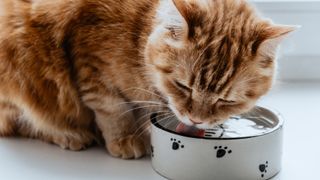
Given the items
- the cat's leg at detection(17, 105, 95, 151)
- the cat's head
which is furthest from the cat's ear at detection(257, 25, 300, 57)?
the cat's leg at detection(17, 105, 95, 151)

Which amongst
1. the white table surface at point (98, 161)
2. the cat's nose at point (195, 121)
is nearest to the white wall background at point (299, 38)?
the white table surface at point (98, 161)

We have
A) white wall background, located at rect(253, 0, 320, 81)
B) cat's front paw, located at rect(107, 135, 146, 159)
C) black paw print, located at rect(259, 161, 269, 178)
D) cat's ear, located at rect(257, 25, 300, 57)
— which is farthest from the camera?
white wall background, located at rect(253, 0, 320, 81)

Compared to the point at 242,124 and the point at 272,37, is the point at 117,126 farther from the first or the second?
the point at 272,37

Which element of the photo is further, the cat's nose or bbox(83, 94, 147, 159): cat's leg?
bbox(83, 94, 147, 159): cat's leg

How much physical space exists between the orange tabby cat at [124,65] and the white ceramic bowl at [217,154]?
54 mm

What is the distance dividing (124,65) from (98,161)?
9.6 inches

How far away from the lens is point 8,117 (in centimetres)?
155

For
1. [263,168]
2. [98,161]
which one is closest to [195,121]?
[263,168]

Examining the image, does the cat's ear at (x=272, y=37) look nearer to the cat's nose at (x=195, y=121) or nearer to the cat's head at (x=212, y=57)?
the cat's head at (x=212, y=57)

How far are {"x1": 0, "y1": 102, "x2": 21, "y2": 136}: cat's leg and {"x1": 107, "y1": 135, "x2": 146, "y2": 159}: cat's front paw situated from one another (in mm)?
266

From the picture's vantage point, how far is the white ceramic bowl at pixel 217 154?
1271mm

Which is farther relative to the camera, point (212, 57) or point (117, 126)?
point (117, 126)

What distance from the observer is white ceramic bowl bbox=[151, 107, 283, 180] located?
1.27 m

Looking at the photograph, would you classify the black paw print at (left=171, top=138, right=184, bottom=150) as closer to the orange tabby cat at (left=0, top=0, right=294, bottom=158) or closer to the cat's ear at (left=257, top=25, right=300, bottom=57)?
the orange tabby cat at (left=0, top=0, right=294, bottom=158)
